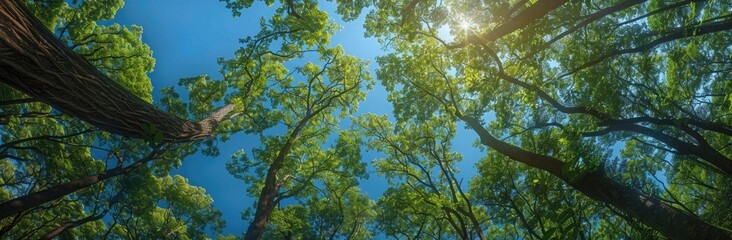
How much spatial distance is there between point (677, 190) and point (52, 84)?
18.5 meters

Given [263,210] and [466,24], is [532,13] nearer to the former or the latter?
[466,24]

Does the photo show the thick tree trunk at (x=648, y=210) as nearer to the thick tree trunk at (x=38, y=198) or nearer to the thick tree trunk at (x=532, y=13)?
the thick tree trunk at (x=532, y=13)

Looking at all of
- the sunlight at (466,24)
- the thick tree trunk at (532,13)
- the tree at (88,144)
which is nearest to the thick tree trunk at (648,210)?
the thick tree trunk at (532,13)

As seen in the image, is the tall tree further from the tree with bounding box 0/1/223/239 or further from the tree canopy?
the tree with bounding box 0/1/223/239

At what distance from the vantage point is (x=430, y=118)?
13508 mm

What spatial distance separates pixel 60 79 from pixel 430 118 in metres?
11.6

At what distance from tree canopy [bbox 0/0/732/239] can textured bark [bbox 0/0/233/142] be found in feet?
0.16

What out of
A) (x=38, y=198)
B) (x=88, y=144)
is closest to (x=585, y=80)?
(x=38, y=198)

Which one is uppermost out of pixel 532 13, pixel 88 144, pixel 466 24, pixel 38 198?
pixel 88 144

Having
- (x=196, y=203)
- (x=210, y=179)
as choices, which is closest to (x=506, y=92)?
(x=196, y=203)

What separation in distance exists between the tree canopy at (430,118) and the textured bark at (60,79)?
1.9 inches

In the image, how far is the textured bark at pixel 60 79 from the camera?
9.00 ft

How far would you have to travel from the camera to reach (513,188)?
48.1ft

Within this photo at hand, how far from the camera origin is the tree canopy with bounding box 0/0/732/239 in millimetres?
5047
